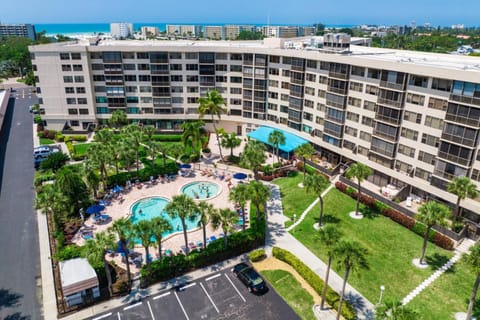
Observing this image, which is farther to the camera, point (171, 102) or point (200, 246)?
point (171, 102)

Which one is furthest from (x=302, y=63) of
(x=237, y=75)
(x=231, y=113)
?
(x=231, y=113)

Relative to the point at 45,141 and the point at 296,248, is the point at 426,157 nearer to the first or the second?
the point at 296,248

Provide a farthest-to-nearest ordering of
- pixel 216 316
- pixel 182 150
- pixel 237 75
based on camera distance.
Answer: pixel 237 75
pixel 182 150
pixel 216 316

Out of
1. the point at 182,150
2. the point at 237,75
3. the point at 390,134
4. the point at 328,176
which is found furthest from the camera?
the point at 237,75

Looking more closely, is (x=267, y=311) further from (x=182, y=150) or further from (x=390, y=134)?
(x=182, y=150)

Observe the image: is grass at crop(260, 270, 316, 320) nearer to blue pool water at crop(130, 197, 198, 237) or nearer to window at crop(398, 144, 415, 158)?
blue pool water at crop(130, 197, 198, 237)

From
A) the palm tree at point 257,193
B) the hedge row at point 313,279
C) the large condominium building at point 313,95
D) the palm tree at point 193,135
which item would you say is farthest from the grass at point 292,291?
the palm tree at point 193,135

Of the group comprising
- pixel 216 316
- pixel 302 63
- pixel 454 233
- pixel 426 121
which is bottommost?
pixel 216 316
